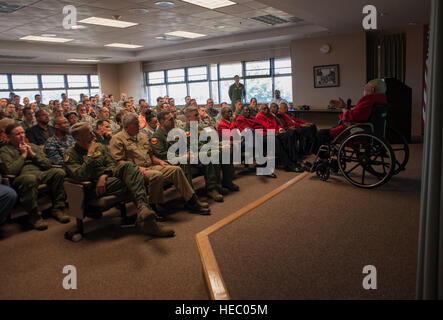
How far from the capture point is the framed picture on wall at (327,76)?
9344 millimetres

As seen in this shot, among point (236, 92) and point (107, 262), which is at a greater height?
point (236, 92)

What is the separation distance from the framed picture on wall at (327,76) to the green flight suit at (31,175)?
7917 millimetres

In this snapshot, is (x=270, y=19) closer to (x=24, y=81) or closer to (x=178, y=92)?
(x=178, y=92)

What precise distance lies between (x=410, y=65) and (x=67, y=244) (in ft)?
28.2

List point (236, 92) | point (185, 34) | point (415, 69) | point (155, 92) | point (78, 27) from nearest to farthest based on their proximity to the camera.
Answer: point (78, 27) → point (415, 69) → point (185, 34) → point (236, 92) → point (155, 92)

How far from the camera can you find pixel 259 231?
2752 mm

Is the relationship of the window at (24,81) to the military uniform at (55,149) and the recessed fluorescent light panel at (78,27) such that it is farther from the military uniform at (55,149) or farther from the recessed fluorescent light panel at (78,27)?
the military uniform at (55,149)

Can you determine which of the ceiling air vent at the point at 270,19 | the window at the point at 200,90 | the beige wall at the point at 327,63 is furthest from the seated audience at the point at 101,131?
the window at the point at 200,90

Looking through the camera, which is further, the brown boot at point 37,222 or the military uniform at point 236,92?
the military uniform at point 236,92

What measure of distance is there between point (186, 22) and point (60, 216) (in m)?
5.71

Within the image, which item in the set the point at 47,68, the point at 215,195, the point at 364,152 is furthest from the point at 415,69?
the point at 47,68

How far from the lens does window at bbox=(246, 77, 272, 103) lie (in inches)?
451

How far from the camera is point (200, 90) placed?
1326 cm
